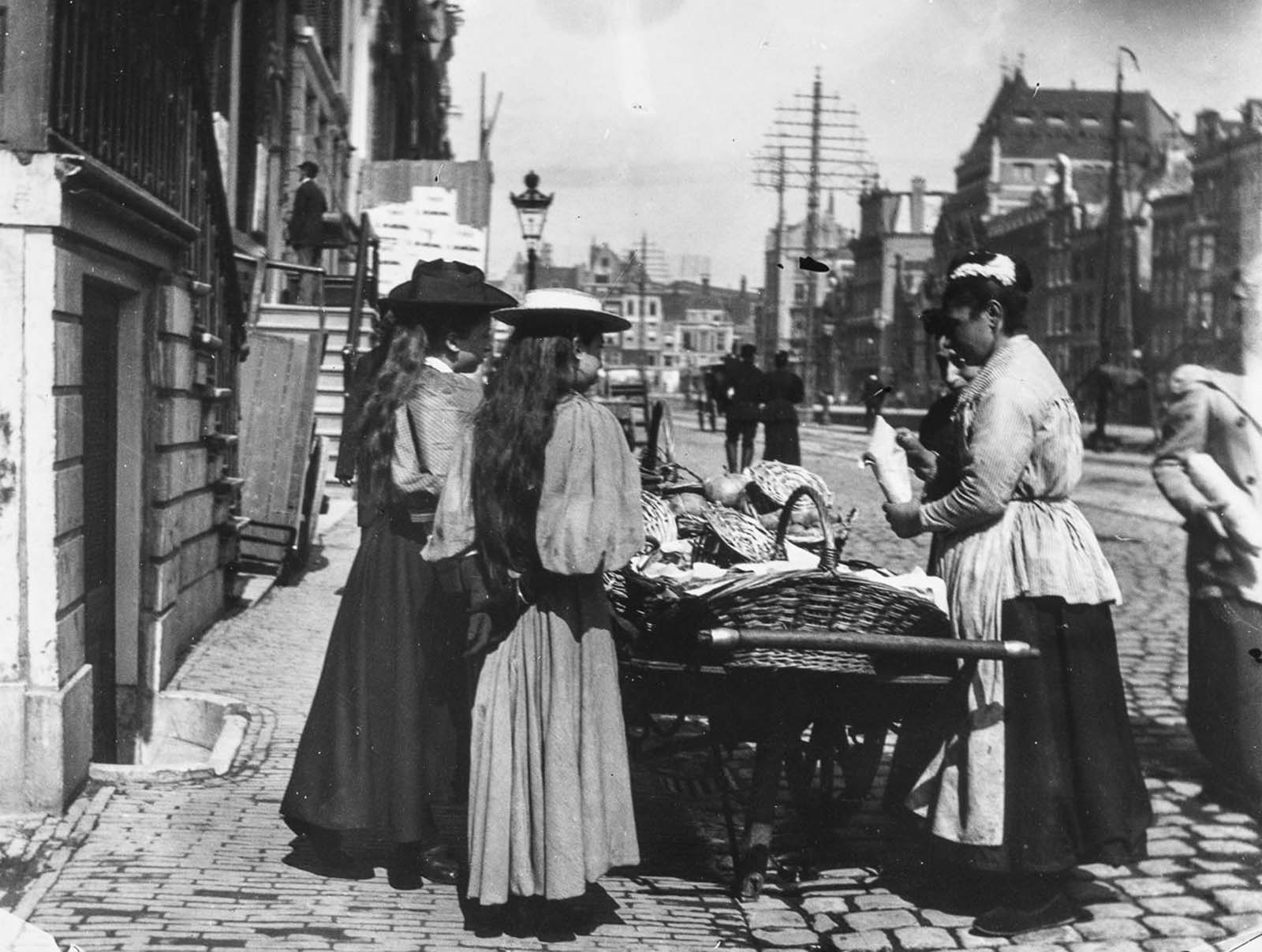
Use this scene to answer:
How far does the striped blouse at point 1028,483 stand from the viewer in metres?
4.04

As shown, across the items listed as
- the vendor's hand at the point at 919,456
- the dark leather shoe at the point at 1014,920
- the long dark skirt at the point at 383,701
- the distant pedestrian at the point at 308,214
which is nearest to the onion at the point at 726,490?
the vendor's hand at the point at 919,456

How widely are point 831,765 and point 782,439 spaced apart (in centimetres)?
1193

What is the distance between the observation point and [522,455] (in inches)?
153

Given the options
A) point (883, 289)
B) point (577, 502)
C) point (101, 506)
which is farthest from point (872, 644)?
point (883, 289)

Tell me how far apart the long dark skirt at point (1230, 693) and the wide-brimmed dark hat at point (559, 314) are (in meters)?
3.00

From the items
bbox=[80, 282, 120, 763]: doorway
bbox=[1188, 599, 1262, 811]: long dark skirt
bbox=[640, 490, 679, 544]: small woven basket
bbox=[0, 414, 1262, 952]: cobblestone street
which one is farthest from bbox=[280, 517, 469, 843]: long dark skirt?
A: bbox=[1188, 599, 1262, 811]: long dark skirt

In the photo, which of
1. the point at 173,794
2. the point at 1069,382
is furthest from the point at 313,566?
the point at 1069,382

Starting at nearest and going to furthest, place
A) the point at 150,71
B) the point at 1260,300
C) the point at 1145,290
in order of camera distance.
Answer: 1. the point at 1260,300
2. the point at 150,71
3. the point at 1145,290

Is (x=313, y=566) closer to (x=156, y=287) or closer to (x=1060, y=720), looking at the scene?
(x=156, y=287)

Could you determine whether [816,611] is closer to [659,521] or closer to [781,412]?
[659,521]

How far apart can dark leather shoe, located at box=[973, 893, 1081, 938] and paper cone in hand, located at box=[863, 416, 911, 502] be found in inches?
50.0

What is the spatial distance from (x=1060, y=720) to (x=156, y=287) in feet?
15.3

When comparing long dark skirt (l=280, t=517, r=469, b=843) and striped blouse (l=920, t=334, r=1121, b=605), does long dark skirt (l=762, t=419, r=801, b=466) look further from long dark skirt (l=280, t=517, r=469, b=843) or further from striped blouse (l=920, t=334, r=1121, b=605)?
striped blouse (l=920, t=334, r=1121, b=605)

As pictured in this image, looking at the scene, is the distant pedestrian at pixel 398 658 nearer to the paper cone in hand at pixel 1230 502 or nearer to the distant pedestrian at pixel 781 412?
the paper cone in hand at pixel 1230 502
